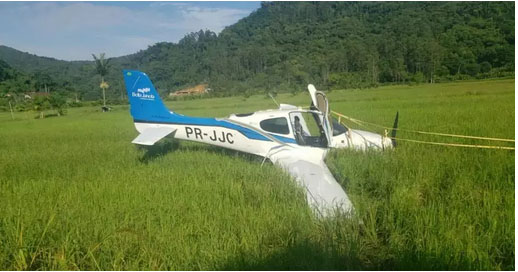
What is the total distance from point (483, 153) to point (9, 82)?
55.1 feet

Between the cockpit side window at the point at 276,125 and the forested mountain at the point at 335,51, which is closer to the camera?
the cockpit side window at the point at 276,125

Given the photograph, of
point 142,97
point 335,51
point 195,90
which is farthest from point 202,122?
point 335,51

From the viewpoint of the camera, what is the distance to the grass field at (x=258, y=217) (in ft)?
9.64

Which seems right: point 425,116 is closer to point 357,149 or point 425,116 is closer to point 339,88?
point 357,149

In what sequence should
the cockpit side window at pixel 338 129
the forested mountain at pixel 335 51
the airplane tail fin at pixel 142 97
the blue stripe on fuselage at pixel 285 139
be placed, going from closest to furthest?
the blue stripe on fuselage at pixel 285 139
the cockpit side window at pixel 338 129
the airplane tail fin at pixel 142 97
the forested mountain at pixel 335 51

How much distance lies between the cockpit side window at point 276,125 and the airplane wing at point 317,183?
53 cm

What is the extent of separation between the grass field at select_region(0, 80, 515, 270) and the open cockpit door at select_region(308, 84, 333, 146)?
19.4 inches

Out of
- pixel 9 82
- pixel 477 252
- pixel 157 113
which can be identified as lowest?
pixel 477 252

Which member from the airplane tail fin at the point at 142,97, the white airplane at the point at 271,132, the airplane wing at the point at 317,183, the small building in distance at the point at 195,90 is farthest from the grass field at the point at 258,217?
the small building in distance at the point at 195,90

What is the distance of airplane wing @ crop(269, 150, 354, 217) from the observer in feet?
12.3

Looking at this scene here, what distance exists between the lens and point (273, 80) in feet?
90.5

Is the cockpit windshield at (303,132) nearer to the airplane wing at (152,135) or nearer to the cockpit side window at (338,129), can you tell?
the cockpit side window at (338,129)

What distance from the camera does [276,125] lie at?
705cm

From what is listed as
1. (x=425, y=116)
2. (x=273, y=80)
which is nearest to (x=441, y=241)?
(x=425, y=116)
